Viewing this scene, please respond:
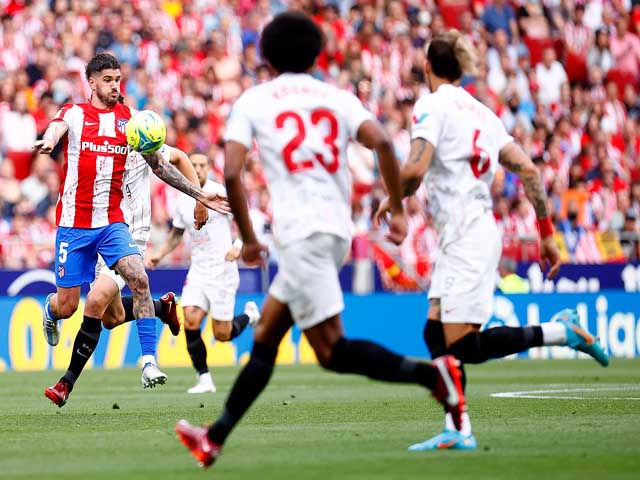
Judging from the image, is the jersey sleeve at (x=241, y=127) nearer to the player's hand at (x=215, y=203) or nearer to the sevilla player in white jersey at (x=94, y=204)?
the player's hand at (x=215, y=203)

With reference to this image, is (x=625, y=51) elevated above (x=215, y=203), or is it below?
above

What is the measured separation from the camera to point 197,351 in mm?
A: 14828

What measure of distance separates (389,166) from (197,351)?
7739 millimetres

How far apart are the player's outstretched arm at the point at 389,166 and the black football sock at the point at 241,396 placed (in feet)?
3.30

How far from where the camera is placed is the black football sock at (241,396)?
24.4 ft

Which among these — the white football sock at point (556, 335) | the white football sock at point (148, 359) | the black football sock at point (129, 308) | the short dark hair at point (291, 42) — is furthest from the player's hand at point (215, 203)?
the short dark hair at point (291, 42)

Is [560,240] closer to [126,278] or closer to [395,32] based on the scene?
[395,32]

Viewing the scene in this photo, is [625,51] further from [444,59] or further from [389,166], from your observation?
[389,166]

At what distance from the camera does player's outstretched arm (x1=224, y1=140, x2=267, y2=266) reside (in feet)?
24.0

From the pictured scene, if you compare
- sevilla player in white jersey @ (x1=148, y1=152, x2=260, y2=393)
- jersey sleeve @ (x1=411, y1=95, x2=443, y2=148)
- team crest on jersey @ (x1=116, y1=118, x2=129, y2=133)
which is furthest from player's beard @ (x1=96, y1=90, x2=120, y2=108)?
jersey sleeve @ (x1=411, y1=95, x2=443, y2=148)

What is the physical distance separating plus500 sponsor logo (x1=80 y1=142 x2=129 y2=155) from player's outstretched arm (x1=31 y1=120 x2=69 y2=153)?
0.26 meters

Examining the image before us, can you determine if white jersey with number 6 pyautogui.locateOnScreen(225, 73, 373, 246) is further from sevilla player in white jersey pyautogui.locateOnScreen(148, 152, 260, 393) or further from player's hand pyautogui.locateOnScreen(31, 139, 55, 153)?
sevilla player in white jersey pyautogui.locateOnScreen(148, 152, 260, 393)

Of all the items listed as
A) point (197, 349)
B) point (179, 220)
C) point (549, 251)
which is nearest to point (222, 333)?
point (197, 349)

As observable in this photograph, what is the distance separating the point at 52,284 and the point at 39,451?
39.4ft
